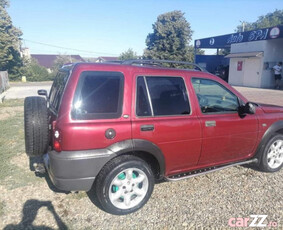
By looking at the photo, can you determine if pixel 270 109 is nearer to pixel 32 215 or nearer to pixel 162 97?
pixel 162 97

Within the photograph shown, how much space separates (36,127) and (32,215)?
1066mm

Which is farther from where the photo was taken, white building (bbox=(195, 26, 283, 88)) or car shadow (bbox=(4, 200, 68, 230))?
white building (bbox=(195, 26, 283, 88))

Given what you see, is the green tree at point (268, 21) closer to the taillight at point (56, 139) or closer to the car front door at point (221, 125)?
the car front door at point (221, 125)

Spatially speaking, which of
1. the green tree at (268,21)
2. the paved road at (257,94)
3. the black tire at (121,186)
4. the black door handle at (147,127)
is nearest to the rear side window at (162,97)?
the black door handle at (147,127)

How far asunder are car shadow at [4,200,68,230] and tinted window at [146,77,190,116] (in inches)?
66.4

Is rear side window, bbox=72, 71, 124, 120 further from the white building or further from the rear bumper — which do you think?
the white building

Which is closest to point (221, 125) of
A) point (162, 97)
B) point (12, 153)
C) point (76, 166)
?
point (162, 97)

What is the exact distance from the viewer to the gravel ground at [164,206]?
2.84 metres

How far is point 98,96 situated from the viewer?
278cm

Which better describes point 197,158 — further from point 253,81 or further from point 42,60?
point 42,60

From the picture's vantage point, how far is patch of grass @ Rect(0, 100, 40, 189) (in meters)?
3.81

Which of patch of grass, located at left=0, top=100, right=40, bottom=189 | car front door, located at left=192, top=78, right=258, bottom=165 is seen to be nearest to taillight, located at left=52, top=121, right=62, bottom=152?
patch of grass, located at left=0, top=100, right=40, bottom=189

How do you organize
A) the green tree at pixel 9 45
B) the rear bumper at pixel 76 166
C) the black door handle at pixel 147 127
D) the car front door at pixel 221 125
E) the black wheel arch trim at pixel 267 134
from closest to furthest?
the rear bumper at pixel 76 166
the black door handle at pixel 147 127
the car front door at pixel 221 125
the black wheel arch trim at pixel 267 134
the green tree at pixel 9 45

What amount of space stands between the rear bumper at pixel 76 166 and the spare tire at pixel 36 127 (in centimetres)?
22
